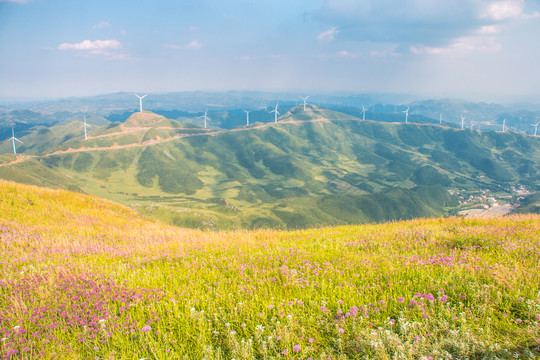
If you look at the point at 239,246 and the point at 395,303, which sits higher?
the point at 395,303

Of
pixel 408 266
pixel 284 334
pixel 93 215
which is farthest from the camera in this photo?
pixel 93 215

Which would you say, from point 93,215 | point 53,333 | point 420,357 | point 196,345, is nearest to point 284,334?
point 196,345

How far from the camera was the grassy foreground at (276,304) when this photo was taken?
5.21 metres

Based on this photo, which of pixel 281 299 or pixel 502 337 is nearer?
pixel 502 337

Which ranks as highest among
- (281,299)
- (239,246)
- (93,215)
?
(281,299)

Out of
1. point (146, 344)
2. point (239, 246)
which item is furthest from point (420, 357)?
point (239, 246)

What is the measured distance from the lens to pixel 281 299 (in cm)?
695

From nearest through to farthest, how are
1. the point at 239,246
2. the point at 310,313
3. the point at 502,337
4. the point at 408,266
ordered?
the point at 502,337 → the point at 310,313 → the point at 408,266 → the point at 239,246

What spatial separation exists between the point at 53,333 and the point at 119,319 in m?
1.16

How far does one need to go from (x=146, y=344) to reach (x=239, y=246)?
22.4 ft

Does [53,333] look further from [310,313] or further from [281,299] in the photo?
[310,313]

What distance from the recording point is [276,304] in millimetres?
6750

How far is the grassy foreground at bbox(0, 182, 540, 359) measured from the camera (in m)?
5.21

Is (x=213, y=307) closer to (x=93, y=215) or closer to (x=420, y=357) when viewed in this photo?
(x=420, y=357)
